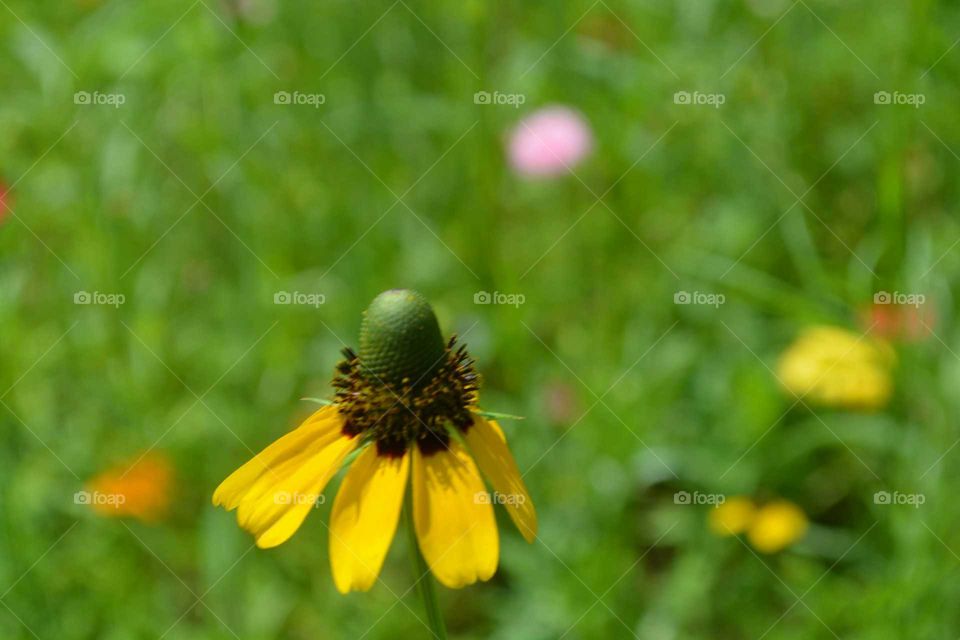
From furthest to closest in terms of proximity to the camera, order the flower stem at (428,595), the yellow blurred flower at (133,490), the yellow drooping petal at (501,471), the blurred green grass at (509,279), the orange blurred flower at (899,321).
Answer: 1. the yellow blurred flower at (133,490)
2. the blurred green grass at (509,279)
3. the orange blurred flower at (899,321)
4. the yellow drooping petal at (501,471)
5. the flower stem at (428,595)

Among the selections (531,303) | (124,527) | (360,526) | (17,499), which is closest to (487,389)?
(531,303)

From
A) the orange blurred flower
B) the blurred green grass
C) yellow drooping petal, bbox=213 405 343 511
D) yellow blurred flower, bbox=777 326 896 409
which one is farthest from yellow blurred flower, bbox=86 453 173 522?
the orange blurred flower

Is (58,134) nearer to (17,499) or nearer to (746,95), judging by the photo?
(17,499)

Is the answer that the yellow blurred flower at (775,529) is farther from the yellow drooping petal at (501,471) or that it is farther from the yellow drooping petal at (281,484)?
the yellow drooping petal at (281,484)

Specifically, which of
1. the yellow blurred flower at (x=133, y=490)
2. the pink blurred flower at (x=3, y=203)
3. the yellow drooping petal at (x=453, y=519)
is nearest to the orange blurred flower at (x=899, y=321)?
the yellow drooping petal at (x=453, y=519)

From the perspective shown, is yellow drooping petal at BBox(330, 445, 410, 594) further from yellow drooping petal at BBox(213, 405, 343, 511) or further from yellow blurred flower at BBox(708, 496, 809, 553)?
yellow blurred flower at BBox(708, 496, 809, 553)
